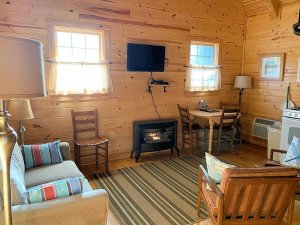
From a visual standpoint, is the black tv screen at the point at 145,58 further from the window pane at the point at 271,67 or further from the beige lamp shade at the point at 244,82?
the window pane at the point at 271,67

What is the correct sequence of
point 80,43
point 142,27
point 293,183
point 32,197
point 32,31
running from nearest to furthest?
1. point 32,197
2. point 293,183
3. point 32,31
4. point 80,43
5. point 142,27

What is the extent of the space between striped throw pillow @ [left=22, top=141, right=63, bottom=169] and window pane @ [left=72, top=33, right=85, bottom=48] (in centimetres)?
172

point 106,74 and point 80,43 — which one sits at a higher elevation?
point 80,43

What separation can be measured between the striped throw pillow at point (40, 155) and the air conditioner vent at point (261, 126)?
162 inches

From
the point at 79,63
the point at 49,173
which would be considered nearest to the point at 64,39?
the point at 79,63

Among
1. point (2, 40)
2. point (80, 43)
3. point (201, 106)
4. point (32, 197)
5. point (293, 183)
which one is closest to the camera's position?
point (2, 40)

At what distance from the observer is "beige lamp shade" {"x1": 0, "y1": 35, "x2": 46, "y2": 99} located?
3.11 feet

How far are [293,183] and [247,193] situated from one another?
35 centimetres

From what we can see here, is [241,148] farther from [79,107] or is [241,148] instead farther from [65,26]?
[65,26]

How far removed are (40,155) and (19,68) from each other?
2.00 meters

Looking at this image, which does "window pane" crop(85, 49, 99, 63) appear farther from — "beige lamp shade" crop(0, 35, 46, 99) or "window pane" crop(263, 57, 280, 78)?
"window pane" crop(263, 57, 280, 78)

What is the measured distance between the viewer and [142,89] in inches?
171

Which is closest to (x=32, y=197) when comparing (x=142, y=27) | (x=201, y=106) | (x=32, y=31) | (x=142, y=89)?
(x=32, y=31)

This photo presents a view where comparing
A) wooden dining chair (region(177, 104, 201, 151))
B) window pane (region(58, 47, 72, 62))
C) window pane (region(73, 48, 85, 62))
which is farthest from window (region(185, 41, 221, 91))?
window pane (region(58, 47, 72, 62))
